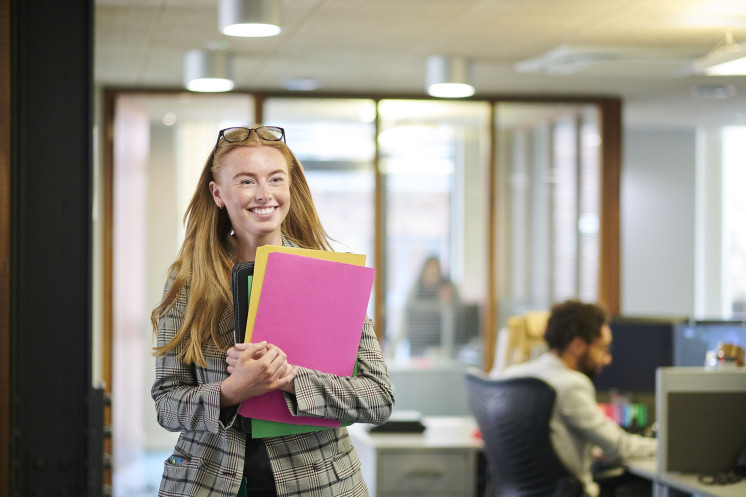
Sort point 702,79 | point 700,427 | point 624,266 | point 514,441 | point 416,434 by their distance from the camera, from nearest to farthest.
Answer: point 700,427 < point 514,441 < point 416,434 < point 702,79 < point 624,266

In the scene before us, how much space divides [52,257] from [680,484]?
2.16m

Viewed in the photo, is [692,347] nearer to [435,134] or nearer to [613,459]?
[613,459]

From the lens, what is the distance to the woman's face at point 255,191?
63.7 inches

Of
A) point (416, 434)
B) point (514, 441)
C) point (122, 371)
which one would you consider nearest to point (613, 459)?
point (514, 441)

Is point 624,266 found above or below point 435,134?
below

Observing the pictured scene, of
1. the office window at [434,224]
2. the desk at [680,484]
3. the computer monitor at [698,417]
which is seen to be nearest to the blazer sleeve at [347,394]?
the desk at [680,484]

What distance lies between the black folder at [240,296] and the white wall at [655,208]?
25.3ft

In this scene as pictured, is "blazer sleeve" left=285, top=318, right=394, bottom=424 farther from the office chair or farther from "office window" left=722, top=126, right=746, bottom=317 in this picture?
"office window" left=722, top=126, right=746, bottom=317

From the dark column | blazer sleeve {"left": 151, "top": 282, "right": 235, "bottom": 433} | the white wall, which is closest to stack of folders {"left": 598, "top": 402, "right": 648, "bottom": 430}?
the dark column

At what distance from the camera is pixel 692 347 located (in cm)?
450

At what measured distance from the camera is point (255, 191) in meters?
1.62

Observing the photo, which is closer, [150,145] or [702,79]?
[702,79]

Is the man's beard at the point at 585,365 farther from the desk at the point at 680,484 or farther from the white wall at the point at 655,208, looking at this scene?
the white wall at the point at 655,208

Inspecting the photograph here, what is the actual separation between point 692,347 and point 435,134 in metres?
2.76
